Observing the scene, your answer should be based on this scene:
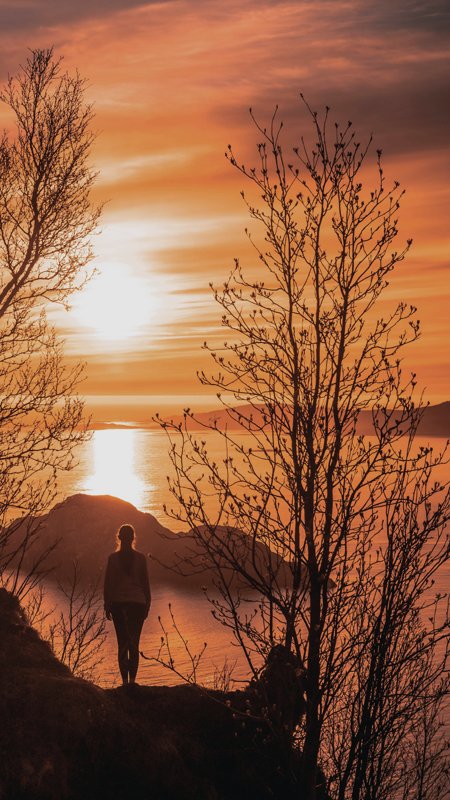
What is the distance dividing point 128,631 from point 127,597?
19.5 inches

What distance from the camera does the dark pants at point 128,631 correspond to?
11.6 m

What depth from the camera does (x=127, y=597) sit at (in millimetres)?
11508

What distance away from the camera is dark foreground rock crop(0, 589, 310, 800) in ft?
25.1

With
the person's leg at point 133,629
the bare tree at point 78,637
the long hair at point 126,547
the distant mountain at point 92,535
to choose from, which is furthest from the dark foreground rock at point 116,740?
the distant mountain at point 92,535

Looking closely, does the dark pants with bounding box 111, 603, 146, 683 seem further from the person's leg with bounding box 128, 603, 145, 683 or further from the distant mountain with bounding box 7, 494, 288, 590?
the distant mountain with bounding box 7, 494, 288, 590

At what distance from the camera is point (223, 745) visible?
9.25 metres

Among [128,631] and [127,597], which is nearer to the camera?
[127,597]

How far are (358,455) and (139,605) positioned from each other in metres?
3.85

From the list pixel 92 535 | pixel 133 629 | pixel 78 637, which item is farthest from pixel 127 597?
pixel 92 535

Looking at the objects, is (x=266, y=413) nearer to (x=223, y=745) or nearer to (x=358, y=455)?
(x=358, y=455)

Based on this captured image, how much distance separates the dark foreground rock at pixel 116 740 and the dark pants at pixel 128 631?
6.76 feet

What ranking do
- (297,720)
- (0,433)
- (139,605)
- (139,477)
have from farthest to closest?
1. (139,477)
2. (0,433)
3. (139,605)
4. (297,720)

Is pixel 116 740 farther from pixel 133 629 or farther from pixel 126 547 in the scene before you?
pixel 126 547

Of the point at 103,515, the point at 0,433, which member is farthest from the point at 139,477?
the point at 0,433
